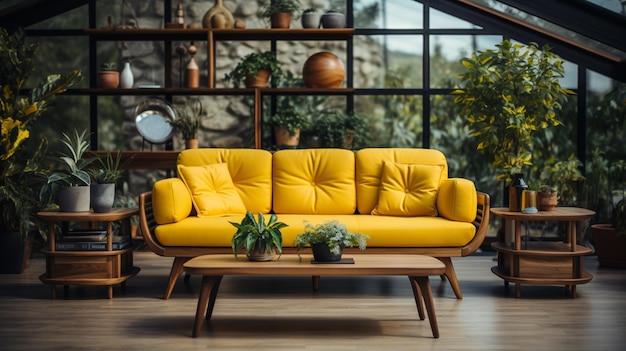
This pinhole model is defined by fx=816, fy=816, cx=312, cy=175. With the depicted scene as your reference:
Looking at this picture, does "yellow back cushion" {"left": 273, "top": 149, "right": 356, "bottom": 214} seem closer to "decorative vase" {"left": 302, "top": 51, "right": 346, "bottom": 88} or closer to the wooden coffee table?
"decorative vase" {"left": 302, "top": 51, "right": 346, "bottom": 88}

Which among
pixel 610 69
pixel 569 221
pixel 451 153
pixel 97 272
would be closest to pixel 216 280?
pixel 97 272

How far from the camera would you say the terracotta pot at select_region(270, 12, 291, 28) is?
7117mm

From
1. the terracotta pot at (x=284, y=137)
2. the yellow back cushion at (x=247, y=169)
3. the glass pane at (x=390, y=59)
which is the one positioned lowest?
the yellow back cushion at (x=247, y=169)

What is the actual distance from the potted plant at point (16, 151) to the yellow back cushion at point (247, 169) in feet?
3.88

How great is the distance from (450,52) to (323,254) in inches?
146

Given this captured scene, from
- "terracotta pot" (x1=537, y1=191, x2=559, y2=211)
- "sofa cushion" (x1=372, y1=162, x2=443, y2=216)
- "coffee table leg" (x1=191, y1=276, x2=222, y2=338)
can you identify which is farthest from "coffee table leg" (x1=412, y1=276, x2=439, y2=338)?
"terracotta pot" (x1=537, y1=191, x2=559, y2=211)

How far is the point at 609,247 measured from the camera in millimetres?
6613

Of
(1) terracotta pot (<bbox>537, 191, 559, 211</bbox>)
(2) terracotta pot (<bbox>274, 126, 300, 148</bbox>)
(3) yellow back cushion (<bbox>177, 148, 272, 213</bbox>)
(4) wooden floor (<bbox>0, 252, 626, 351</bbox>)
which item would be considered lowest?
(4) wooden floor (<bbox>0, 252, 626, 351</bbox>)

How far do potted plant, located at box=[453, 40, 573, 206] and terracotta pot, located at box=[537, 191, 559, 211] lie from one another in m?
0.81

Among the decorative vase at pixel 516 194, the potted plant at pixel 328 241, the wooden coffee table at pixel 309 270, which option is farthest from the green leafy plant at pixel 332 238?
the decorative vase at pixel 516 194

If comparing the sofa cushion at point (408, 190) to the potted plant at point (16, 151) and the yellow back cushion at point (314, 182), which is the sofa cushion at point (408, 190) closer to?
the yellow back cushion at point (314, 182)

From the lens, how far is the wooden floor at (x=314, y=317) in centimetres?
407

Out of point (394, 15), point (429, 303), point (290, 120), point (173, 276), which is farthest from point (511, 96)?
point (173, 276)

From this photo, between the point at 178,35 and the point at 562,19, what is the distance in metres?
3.34
